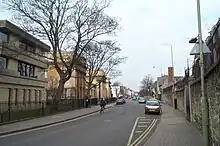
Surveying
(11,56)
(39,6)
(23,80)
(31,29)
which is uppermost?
(39,6)

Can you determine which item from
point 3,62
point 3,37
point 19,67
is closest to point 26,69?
point 19,67

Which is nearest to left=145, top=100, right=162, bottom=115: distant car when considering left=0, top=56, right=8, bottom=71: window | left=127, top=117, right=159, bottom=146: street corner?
left=127, top=117, right=159, bottom=146: street corner

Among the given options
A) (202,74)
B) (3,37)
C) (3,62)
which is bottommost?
(202,74)

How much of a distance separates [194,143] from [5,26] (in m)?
25.4

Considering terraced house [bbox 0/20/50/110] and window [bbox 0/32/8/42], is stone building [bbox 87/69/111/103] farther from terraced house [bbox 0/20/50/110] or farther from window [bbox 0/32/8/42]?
window [bbox 0/32/8/42]

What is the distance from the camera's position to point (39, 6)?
108 ft

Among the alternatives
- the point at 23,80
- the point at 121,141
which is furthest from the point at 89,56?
the point at 121,141

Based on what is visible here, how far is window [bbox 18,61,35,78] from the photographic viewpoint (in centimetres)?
3806

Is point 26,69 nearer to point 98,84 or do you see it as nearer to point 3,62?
point 3,62

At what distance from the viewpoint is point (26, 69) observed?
132 feet

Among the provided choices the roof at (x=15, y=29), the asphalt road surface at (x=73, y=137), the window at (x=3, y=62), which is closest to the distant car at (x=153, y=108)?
the asphalt road surface at (x=73, y=137)

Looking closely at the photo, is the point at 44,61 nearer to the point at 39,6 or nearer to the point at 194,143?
the point at 39,6

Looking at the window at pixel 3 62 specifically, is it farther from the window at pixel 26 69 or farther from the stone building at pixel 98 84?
the stone building at pixel 98 84

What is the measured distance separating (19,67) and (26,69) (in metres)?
2.61
